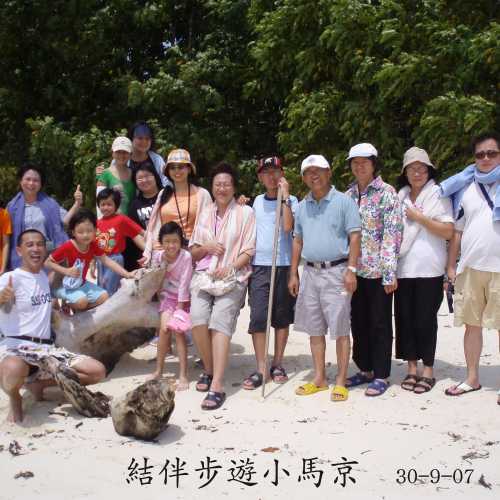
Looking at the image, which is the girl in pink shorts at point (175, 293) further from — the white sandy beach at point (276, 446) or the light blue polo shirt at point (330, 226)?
the light blue polo shirt at point (330, 226)

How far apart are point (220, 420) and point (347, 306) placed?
122 centimetres

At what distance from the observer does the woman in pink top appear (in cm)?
475

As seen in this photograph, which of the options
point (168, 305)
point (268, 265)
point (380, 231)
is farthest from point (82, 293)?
point (380, 231)

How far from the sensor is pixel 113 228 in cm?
541

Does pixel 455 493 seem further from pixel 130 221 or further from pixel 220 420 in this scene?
pixel 130 221

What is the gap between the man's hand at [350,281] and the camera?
4477mm

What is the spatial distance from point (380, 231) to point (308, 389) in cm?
133

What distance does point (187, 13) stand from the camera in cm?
1383

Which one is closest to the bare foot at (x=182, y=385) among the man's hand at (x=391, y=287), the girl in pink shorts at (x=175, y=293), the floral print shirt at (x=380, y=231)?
the girl in pink shorts at (x=175, y=293)

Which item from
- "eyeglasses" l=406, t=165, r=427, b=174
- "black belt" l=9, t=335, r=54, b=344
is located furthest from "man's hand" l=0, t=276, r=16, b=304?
"eyeglasses" l=406, t=165, r=427, b=174

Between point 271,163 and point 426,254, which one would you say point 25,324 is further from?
point 426,254

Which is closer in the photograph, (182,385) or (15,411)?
(15,411)

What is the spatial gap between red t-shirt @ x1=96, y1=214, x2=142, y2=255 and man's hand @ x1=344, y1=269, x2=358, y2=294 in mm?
1939

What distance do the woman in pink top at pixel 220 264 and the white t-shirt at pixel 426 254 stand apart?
119 centimetres
